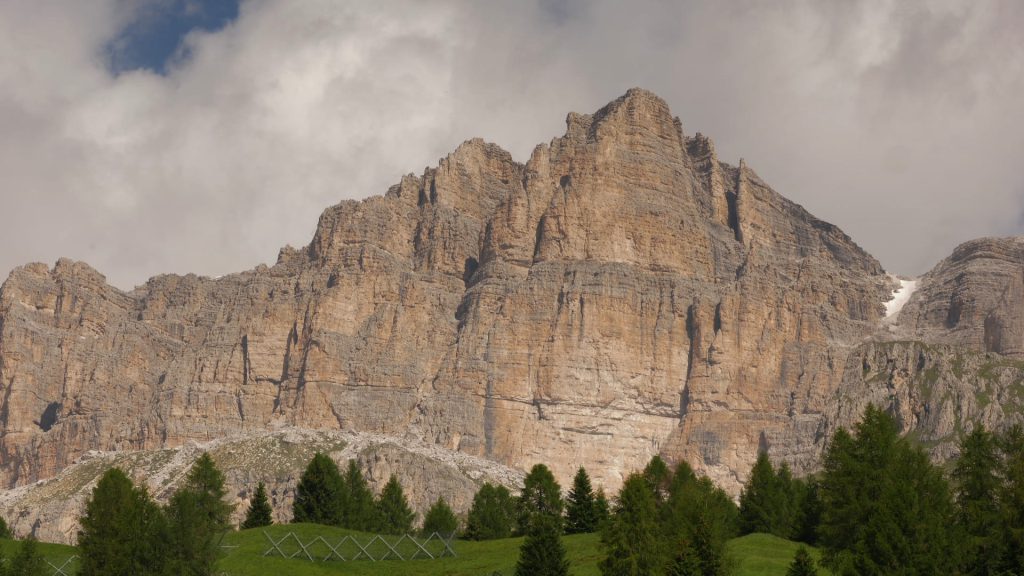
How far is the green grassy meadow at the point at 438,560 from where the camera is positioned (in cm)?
11900

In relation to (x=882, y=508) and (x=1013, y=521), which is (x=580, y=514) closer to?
(x=882, y=508)

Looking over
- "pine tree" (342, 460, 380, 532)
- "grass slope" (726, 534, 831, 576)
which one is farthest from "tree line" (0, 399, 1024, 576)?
"pine tree" (342, 460, 380, 532)

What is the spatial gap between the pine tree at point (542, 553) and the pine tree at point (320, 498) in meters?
54.7

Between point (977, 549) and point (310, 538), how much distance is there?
200ft

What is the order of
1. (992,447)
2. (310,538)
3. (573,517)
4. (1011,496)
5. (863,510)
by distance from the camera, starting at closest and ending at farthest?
(1011,496) → (863,510) → (992,447) → (310,538) → (573,517)

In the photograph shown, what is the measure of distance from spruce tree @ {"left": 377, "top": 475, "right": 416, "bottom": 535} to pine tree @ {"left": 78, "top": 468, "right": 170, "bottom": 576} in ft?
176

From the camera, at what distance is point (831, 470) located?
117625mm

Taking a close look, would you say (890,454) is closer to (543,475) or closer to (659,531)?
(659,531)

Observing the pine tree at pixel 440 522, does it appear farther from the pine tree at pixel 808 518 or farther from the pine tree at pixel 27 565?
the pine tree at pixel 27 565

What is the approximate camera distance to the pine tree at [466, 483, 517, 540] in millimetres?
159750

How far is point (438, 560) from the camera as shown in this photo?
418 feet

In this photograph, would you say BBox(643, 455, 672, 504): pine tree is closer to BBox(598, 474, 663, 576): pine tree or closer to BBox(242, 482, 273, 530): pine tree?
BBox(598, 474, 663, 576): pine tree

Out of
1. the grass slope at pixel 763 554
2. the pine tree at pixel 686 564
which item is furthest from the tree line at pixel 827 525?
the grass slope at pixel 763 554

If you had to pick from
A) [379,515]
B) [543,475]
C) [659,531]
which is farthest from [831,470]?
[379,515]
